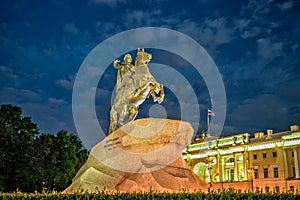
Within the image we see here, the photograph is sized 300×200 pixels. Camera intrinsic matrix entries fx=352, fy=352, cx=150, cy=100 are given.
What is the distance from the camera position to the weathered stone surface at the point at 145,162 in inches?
508

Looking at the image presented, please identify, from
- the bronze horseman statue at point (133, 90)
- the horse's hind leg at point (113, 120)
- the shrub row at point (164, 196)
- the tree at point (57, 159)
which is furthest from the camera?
the tree at point (57, 159)

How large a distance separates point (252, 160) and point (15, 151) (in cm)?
3522

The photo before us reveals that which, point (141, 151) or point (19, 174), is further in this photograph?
point (19, 174)

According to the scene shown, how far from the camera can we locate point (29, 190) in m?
26.5

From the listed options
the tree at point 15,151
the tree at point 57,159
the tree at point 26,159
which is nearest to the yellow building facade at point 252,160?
the tree at point 57,159

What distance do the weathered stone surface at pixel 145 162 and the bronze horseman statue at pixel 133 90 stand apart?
1.28 m

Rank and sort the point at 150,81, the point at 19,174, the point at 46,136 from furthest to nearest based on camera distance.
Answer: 1. the point at 46,136
2. the point at 19,174
3. the point at 150,81

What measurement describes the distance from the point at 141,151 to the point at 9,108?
657 inches

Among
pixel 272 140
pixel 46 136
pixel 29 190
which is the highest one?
pixel 272 140

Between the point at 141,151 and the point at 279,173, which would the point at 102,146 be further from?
the point at 279,173

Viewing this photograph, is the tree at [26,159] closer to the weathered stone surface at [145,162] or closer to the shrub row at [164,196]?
the weathered stone surface at [145,162]

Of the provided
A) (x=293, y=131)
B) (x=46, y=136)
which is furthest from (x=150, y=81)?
(x=293, y=131)

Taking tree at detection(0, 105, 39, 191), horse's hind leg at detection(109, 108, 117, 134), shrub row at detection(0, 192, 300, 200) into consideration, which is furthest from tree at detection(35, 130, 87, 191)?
shrub row at detection(0, 192, 300, 200)

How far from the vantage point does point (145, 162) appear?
1333 cm
